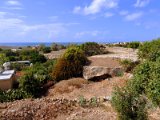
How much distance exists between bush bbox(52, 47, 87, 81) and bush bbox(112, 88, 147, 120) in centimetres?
994

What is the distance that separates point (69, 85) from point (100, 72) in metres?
2.17

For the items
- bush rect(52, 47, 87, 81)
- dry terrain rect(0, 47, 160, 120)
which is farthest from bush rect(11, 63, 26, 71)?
dry terrain rect(0, 47, 160, 120)

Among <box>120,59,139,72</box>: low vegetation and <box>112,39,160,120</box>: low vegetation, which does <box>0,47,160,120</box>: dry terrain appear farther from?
<box>120,59,139,72</box>: low vegetation

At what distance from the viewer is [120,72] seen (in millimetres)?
20031

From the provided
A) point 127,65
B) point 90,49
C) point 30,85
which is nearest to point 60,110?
point 30,85

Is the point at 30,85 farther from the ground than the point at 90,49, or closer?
closer

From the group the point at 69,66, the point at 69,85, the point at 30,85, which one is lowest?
the point at 69,85

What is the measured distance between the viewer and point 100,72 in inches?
797

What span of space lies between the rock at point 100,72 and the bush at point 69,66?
0.62 metres

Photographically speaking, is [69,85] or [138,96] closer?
[138,96]

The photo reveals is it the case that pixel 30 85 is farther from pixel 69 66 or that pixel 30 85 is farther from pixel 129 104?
pixel 129 104

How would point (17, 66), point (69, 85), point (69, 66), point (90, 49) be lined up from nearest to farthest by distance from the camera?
point (69, 85) < point (69, 66) < point (17, 66) < point (90, 49)

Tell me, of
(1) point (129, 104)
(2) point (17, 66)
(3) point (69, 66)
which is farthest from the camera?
(2) point (17, 66)

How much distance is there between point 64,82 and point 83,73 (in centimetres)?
160
